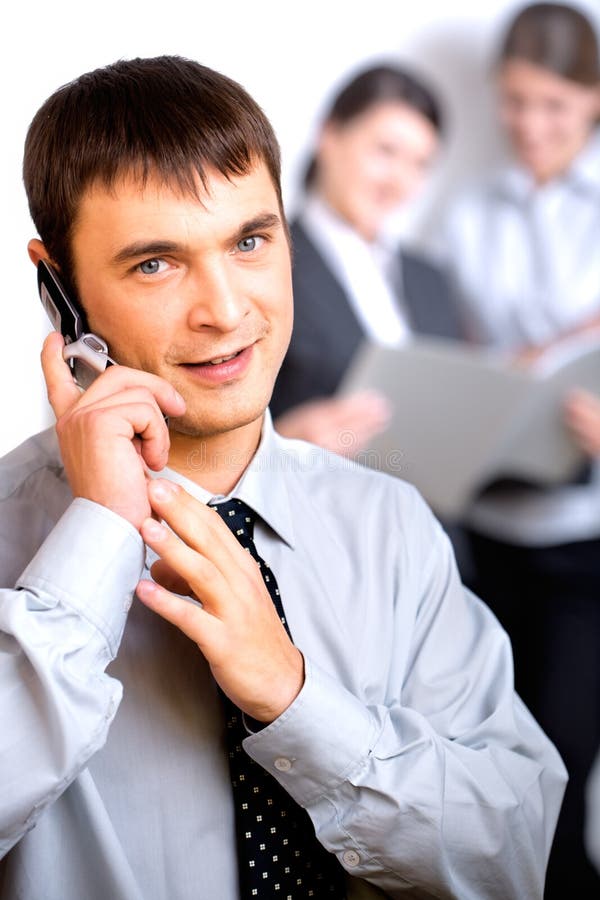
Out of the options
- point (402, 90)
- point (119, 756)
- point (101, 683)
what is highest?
point (402, 90)

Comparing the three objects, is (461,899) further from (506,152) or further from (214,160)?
(506,152)

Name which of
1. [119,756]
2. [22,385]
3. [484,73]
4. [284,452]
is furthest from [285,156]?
[119,756]

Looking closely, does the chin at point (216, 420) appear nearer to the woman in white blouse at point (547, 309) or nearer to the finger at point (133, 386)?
the finger at point (133, 386)

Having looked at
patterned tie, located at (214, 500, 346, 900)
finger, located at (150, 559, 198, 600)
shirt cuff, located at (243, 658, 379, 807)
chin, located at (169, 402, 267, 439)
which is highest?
chin, located at (169, 402, 267, 439)

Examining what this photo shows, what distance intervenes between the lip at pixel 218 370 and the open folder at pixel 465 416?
1334 mm

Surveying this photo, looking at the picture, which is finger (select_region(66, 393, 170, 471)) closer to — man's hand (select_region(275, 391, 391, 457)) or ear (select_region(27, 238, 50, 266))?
ear (select_region(27, 238, 50, 266))

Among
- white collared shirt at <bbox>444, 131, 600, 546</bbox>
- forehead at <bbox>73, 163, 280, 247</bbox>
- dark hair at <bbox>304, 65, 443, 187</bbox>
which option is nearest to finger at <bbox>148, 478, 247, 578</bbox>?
forehead at <bbox>73, 163, 280, 247</bbox>

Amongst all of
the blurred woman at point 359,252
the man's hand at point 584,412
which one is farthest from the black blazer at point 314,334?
the man's hand at point 584,412

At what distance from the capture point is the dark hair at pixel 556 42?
3004 mm

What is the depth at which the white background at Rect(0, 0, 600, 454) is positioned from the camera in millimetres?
1953

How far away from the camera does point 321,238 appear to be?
267cm

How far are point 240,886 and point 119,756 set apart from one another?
17cm

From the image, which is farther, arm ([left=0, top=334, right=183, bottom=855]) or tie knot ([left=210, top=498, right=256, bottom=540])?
tie knot ([left=210, top=498, right=256, bottom=540])

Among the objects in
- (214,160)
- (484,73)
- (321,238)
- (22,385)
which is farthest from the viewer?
(484,73)
